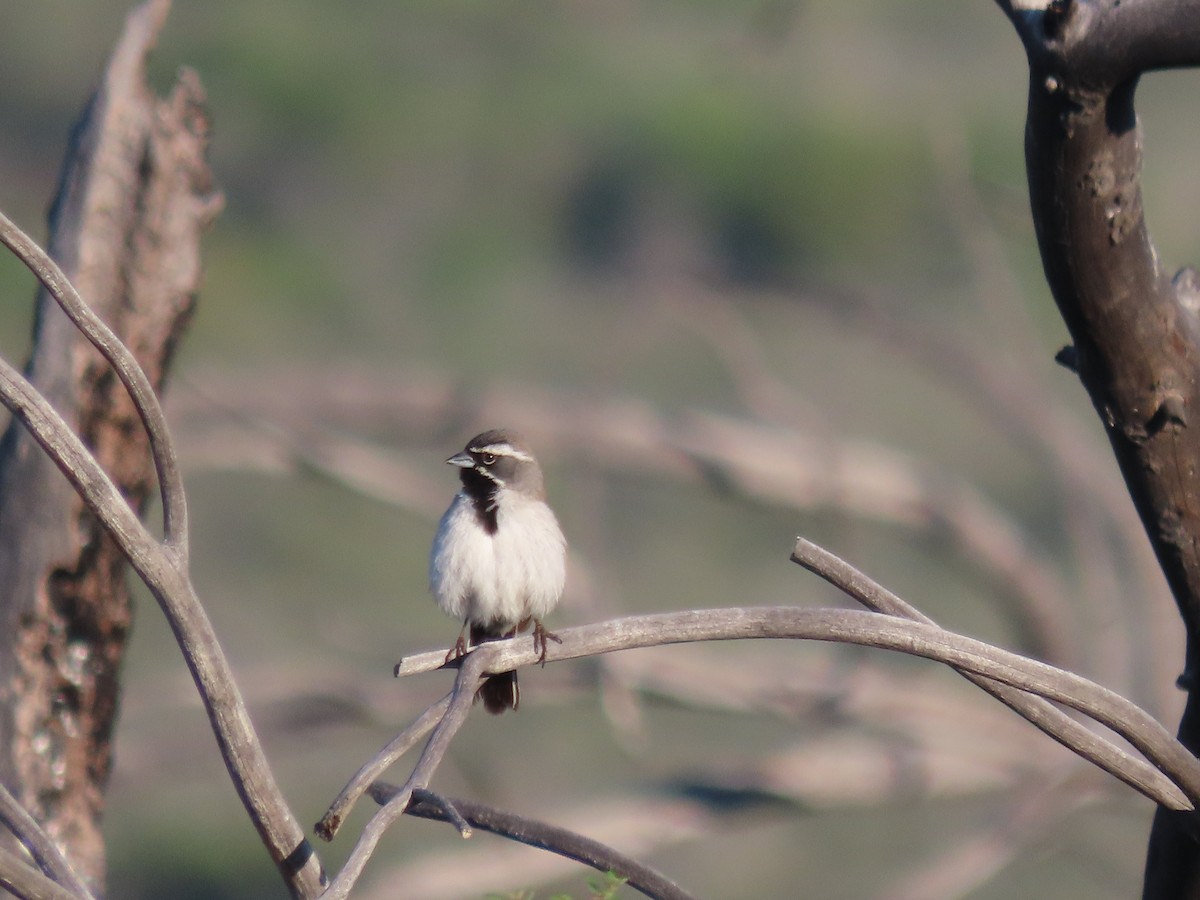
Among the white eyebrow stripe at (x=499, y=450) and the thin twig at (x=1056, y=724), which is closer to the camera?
the thin twig at (x=1056, y=724)

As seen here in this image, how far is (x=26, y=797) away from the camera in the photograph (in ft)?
14.0

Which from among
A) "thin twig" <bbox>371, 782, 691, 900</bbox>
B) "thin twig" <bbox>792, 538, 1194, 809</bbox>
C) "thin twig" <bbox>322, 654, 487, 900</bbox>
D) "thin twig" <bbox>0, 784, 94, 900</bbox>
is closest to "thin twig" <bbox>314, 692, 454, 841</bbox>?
"thin twig" <bbox>322, 654, 487, 900</bbox>

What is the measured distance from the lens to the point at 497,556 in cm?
409

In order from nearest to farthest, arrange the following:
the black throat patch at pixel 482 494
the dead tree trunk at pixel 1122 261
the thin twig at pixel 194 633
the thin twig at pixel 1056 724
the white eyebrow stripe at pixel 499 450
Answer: the dead tree trunk at pixel 1122 261 → the thin twig at pixel 194 633 → the thin twig at pixel 1056 724 → the black throat patch at pixel 482 494 → the white eyebrow stripe at pixel 499 450

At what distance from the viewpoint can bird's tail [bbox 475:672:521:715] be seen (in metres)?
4.01

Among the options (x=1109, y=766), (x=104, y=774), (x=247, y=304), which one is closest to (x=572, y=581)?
(x=104, y=774)

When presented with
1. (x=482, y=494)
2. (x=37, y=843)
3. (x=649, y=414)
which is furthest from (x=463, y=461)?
(x=649, y=414)

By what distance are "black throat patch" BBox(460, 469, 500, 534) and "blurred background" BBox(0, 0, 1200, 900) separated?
1.46m

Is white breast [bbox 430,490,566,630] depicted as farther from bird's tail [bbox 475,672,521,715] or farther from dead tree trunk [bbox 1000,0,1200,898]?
dead tree trunk [bbox 1000,0,1200,898]

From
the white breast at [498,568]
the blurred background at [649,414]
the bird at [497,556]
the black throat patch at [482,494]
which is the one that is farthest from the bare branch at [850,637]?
the blurred background at [649,414]

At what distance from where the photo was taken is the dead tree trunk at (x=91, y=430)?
4.34 metres

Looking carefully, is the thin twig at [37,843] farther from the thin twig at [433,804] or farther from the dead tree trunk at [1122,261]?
the dead tree trunk at [1122,261]

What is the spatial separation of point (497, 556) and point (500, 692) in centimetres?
36

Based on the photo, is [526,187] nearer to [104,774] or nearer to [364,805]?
[364,805]
